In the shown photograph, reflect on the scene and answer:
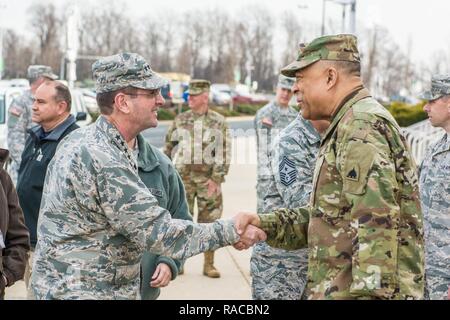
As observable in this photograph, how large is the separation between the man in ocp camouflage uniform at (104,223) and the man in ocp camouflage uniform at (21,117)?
4950mm

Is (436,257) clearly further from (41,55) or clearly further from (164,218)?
(41,55)

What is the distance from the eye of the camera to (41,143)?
19.5ft

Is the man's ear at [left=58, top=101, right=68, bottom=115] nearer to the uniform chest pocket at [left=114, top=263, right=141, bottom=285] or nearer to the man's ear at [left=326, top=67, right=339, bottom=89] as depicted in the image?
the uniform chest pocket at [left=114, top=263, right=141, bottom=285]

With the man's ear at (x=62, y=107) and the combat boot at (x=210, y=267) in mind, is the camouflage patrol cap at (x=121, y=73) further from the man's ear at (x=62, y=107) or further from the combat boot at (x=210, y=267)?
the combat boot at (x=210, y=267)

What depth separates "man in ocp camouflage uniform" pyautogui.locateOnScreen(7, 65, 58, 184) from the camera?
Answer: 8515mm

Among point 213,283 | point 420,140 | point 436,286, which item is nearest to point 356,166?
point 436,286

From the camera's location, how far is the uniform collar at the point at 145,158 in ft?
14.2

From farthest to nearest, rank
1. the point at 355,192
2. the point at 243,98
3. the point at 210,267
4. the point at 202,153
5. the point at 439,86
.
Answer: the point at 243,98 < the point at 202,153 < the point at 210,267 < the point at 439,86 < the point at 355,192

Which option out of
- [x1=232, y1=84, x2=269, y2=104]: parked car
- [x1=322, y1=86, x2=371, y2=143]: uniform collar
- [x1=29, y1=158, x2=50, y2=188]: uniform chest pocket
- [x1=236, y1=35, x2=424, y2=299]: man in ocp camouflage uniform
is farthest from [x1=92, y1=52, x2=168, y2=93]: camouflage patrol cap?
[x1=232, y1=84, x2=269, y2=104]: parked car

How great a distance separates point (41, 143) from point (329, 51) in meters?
3.35

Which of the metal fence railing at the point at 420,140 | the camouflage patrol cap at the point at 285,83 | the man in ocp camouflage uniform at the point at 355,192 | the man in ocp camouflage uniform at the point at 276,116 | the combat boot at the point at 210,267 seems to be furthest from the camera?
the metal fence railing at the point at 420,140

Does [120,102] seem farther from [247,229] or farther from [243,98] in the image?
[243,98]

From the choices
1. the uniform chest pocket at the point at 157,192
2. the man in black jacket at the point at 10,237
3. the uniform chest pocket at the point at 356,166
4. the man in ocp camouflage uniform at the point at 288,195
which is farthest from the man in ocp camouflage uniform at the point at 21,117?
the uniform chest pocket at the point at 356,166

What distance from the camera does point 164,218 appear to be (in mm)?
3434
